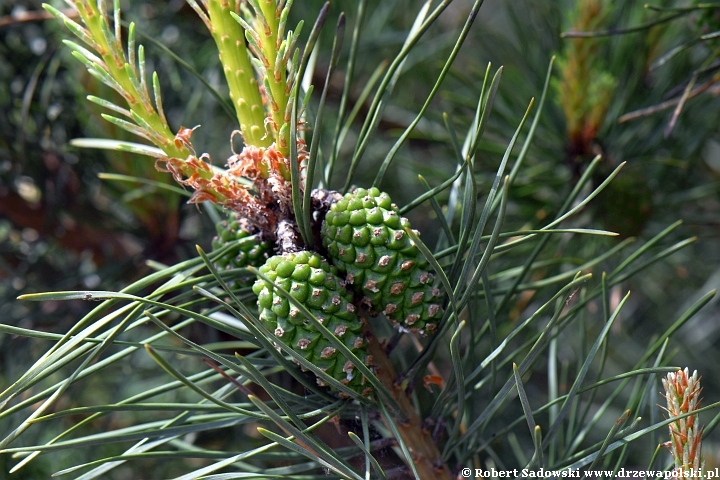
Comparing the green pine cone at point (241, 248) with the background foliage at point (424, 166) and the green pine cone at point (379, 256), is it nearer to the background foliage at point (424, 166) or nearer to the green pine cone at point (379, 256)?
the green pine cone at point (379, 256)

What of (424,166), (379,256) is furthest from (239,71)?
(424,166)

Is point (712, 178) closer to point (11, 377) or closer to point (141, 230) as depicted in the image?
point (141, 230)

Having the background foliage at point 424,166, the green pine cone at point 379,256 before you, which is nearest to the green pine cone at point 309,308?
the green pine cone at point 379,256

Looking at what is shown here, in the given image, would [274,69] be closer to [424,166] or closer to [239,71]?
[239,71]

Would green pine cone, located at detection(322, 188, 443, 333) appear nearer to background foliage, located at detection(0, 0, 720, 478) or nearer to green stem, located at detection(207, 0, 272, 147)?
green stem, located at detection(207, 0, 272, 147)

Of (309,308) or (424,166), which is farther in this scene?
(424,166)

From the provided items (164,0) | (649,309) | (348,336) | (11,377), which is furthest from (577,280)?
(649,309)

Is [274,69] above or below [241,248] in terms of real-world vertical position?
above
